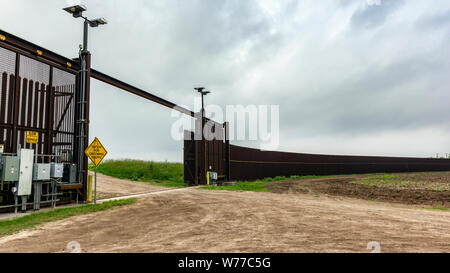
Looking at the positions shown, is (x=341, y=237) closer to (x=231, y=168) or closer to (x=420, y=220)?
(x=420, y=220)

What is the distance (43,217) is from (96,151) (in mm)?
3741

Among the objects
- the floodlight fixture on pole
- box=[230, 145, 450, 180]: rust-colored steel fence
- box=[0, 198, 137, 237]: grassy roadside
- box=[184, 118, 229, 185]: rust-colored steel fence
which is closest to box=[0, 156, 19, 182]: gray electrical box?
box=[0, 198, 137, 237]: grassy roadside

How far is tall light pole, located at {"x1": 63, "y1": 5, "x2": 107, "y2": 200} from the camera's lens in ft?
43.5

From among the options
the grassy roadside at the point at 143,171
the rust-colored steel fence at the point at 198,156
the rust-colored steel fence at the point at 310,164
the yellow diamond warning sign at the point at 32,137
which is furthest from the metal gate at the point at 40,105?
the rust-colored steel fence at the point at 310,164

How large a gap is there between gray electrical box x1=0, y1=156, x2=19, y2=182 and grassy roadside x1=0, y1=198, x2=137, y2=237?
4.81ft

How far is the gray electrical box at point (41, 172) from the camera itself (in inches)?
430

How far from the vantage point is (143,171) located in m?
30.9

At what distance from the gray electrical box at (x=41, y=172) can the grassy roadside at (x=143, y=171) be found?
654 inches

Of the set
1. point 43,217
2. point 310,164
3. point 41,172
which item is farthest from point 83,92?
point 310,164

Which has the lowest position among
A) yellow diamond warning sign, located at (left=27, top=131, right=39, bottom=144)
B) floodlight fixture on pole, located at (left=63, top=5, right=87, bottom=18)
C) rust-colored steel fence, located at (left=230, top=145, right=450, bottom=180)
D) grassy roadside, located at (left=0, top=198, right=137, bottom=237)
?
grassy roadside, located at (left=0, top=198, right=137, bottom=237)

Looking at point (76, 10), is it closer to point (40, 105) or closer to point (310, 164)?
point (40, 105)

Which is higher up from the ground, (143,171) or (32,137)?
(32,137)

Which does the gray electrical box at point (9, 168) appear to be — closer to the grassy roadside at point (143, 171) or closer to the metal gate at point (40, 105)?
the metal gate at point (40, 105)

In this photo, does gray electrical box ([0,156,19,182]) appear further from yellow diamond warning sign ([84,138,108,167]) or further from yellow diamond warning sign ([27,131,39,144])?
yellow diamond warning sign ([84,138,108,167])
